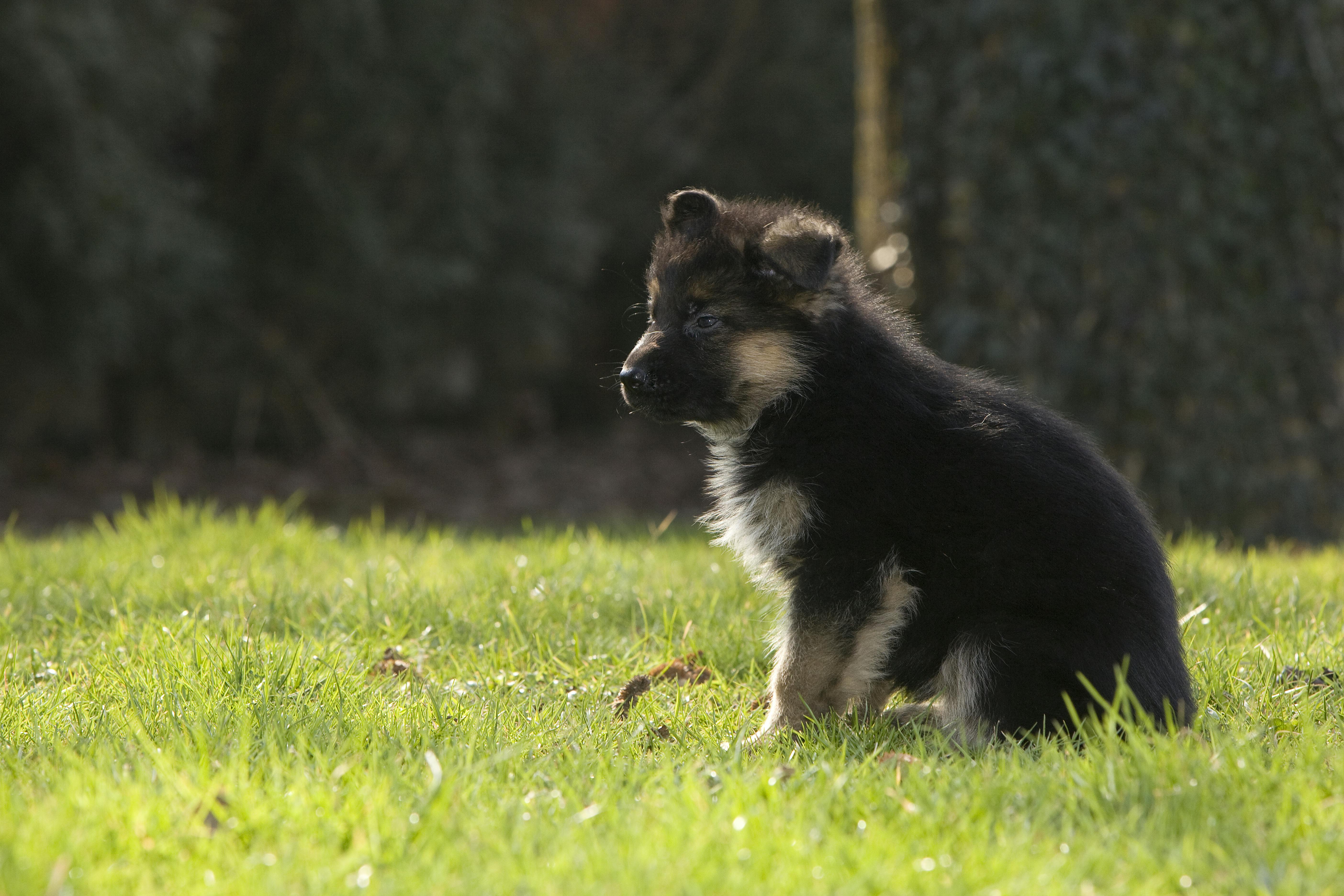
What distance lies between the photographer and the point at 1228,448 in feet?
25.1

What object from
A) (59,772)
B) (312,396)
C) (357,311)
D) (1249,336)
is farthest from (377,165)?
(59,772)

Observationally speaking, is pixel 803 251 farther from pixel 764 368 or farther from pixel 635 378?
pixel 635 378

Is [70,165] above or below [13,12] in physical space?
below

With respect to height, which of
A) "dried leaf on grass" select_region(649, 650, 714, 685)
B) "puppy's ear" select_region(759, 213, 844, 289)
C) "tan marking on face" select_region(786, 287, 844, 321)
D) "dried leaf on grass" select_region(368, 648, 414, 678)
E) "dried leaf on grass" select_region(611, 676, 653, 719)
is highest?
"puppy's ear" select_region(759, 213, 844, 289)

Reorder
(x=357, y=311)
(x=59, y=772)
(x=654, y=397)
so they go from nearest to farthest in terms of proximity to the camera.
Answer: (x=59, y=772) → (x=654, y=397) → (x=357, y=311)

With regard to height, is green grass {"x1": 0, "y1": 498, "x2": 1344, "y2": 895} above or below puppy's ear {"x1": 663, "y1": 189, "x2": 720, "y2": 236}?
below

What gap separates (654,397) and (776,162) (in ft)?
46.0

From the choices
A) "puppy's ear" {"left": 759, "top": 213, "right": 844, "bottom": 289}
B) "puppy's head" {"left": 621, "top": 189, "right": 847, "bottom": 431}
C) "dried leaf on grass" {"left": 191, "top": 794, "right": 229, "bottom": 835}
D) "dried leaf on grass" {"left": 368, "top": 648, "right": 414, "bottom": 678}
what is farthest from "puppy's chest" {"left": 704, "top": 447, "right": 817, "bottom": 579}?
"dried leaf on grass" {"left": 191, "top": 794, "right": 229, "bottom": 835}

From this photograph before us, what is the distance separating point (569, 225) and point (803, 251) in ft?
36.2

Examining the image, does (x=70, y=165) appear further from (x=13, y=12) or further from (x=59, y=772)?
(x=59, y=772)

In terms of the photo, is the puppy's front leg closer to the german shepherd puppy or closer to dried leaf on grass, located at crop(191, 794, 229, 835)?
the german shepherd puppy

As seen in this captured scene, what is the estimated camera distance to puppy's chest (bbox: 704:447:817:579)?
376 centimetres

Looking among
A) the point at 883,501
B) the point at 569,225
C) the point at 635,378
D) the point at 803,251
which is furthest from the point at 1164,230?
the point at 569,225

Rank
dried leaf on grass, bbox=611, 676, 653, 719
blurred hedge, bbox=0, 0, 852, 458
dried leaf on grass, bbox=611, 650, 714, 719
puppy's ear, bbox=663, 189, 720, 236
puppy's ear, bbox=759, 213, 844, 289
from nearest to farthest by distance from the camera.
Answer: puppy's ear, bbox=759, 213, 844, 289 < dried leaf on grass, bbox=611, 676, 653, 719 < dried leaf on grass, bbox=611, 650, 714, 719 < puppy's ear, bbox=663, 189, 720, 236 < blurred hedge, bbox=0, 0, 852, 458
